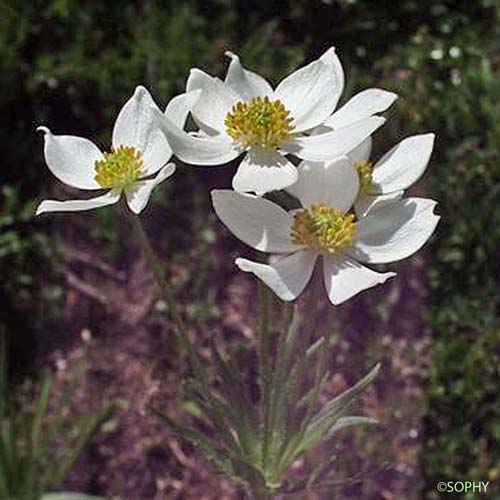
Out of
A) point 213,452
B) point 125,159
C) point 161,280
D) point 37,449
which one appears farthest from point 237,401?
point 37,449

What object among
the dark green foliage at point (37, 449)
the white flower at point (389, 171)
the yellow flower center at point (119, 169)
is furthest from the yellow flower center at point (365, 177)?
the dark green foliage at point (37, 449)

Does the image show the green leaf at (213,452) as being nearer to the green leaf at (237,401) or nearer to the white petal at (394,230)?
the green leaf at (237,401)

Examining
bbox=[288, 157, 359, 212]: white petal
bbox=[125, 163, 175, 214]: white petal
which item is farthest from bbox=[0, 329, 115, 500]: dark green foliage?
bbox=[288, 157, 359, 212]: white petal

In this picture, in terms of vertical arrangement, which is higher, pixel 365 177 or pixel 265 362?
pixel 365 177

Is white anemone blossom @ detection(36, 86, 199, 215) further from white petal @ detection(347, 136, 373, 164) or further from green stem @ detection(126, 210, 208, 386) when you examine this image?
white petal @ detection(347, 136, 373, 164)

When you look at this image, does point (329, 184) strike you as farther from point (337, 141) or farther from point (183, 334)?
point (183, 334)

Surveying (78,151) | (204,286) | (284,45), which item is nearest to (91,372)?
(204,286)
